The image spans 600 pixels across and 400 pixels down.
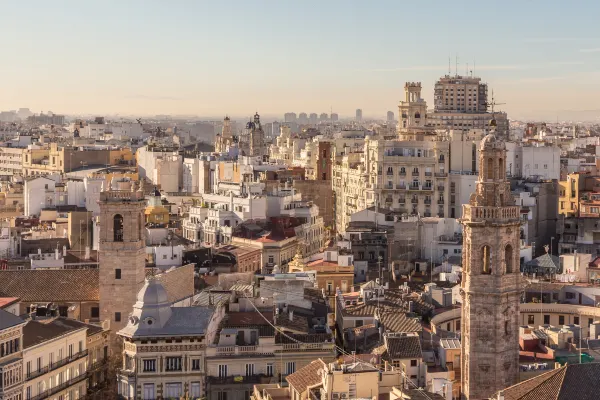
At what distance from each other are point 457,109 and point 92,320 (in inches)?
5543

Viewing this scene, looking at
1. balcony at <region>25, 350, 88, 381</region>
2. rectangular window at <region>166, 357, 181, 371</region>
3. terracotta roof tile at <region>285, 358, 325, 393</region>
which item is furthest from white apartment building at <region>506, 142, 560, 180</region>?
terracotta roof tile at <region>285, 358, 325, 393</region>

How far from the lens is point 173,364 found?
37.8 metres

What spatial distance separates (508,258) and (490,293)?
3.85 feet

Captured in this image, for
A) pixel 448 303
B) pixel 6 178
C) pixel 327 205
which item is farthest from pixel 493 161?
pixel 6 178

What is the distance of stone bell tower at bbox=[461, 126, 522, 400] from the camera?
3294cm

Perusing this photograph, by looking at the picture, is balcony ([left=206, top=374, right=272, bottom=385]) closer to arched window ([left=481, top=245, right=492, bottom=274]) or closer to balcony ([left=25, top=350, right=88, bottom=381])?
balcony ([left=25, top=350, right=88, bottom=381])

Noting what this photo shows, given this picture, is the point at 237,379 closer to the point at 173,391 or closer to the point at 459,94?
the point at 173,391

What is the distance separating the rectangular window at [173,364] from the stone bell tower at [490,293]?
957cm

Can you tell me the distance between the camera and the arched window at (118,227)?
149 ft

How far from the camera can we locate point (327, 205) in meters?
94.9

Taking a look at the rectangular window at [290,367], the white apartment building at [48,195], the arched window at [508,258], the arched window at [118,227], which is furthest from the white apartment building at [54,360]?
the white apartment building at [48,195]

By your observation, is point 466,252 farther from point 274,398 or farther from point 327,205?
point 327,205

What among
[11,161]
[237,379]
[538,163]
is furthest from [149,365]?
[11,161]

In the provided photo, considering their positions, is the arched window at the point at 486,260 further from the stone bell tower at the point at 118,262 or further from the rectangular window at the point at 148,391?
the stone bell tower at the point at 118,262
